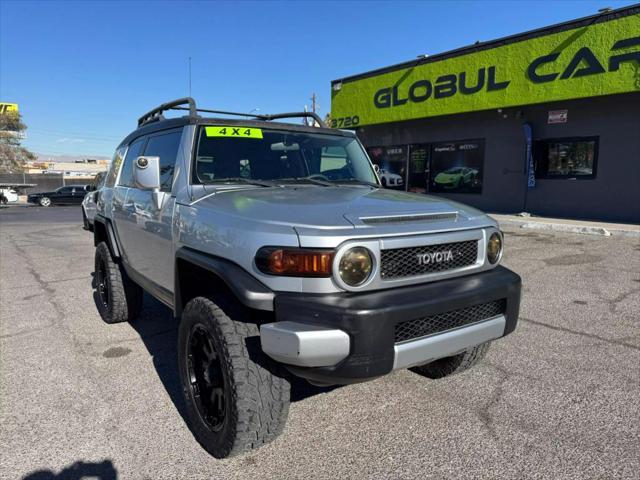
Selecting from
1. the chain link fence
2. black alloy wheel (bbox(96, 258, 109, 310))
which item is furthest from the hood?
the chain link fence

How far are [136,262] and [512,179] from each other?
1396 cm

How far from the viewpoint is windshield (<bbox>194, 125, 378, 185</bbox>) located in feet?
10.9

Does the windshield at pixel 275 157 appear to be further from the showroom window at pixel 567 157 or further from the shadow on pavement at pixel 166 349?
the showroom window at pixel 567 157

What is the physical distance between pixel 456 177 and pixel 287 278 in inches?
625

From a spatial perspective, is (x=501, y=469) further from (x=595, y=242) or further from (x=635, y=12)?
(x=635, y=12)

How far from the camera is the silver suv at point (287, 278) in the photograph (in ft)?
7.18

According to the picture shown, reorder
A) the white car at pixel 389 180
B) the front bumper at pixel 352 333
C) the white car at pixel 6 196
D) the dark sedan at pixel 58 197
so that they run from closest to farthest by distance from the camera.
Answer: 1. the front bumper at pixel 352 333
2. the white car at pixel 389 180
3. the dark sedan at pixel 58 197
4. the white car at pixel 6 196

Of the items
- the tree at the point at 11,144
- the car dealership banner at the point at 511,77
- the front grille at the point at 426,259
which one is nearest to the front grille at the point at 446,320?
the front grille at the point at 426,259

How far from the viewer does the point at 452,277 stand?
267cm

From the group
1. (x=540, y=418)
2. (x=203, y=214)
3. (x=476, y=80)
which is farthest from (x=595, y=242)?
(x=203, y=214)

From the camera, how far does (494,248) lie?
2932mm

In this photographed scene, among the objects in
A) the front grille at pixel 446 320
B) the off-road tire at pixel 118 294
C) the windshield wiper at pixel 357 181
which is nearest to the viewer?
the front grille at pixel 446 320

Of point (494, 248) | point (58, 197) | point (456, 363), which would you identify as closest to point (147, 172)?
point (494, 248)

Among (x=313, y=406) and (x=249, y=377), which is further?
(x=313, y=406)
